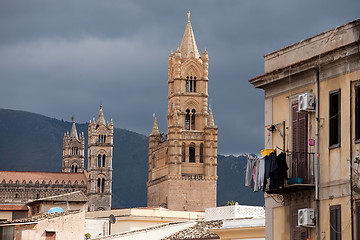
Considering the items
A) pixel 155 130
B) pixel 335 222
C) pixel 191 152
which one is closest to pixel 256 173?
pixel 335 222

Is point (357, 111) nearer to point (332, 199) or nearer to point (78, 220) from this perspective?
point (332, 199)

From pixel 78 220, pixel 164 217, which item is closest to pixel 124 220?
pixel 164 217

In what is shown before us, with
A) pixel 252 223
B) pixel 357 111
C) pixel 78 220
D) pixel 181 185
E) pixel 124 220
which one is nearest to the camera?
pixel 357 111

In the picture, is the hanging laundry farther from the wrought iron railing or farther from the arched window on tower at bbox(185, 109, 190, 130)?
the arched window on tower at bbox(185, 109, 190, 130)

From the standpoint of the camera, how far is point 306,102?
23328 millimetres

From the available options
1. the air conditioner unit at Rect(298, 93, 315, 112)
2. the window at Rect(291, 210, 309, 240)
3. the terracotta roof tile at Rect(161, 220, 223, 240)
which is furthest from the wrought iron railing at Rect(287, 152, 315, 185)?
the terracotta roof tile at Rect(161, 220, 223, 240)

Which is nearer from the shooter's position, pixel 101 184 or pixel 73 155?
pixel 101 184

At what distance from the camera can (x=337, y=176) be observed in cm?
2241

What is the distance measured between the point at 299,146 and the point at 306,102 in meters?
1.11

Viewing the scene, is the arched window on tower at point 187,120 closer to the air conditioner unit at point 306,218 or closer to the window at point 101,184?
the window at point 101,184

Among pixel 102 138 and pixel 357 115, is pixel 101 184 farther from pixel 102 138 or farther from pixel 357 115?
pixel 357 115

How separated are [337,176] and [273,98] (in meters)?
3.57

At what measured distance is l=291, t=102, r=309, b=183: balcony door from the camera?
2353 centimetres

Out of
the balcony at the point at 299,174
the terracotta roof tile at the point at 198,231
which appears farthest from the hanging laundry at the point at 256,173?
the terracotta roof tile at the point at 198,231
